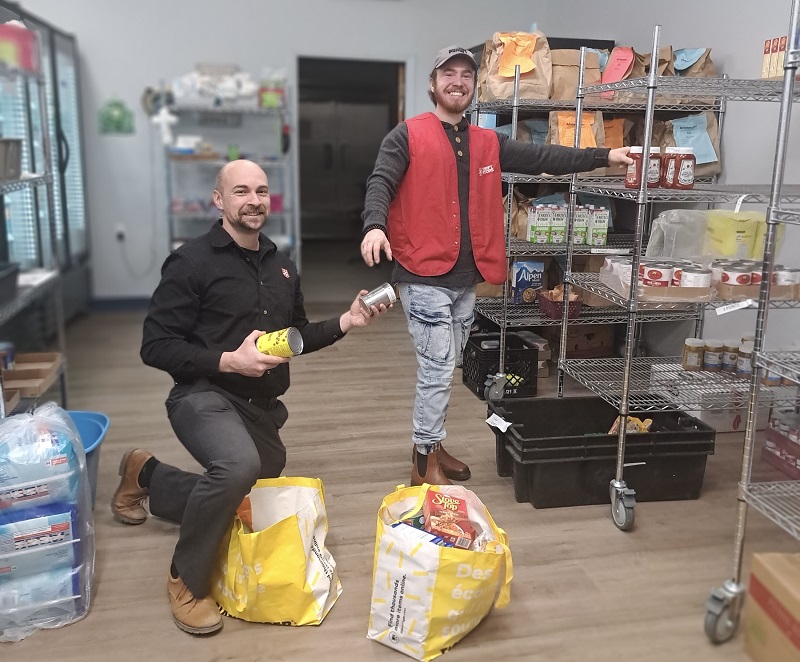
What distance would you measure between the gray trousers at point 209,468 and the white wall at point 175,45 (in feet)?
11.9

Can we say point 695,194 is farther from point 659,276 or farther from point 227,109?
point 227,109

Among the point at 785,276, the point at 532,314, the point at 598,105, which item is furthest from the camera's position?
the point at 532,314

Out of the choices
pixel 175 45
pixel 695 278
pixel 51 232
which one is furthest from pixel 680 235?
pixel 175 45

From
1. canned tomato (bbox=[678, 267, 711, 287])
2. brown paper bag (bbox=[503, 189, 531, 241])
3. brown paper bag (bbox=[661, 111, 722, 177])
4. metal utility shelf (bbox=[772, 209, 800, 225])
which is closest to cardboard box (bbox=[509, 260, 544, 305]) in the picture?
brown paper bag (bbox=[503, 189, 531, 241])

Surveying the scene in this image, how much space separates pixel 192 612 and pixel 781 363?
5.50ft

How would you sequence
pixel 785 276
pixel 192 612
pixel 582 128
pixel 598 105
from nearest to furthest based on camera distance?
1. pixel 192 612
2. pixel 785 276
3. pixel 598 105
4. pixel 582 128

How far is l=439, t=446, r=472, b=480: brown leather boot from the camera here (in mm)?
2941

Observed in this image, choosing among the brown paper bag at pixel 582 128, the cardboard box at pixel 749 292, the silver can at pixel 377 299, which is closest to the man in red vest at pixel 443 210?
the silver can at pixel 377 299

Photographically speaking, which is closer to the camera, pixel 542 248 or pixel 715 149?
pixel 715 149

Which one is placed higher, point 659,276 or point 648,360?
point 659,276

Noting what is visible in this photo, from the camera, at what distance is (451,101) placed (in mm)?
2594

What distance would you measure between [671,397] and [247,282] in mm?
1603

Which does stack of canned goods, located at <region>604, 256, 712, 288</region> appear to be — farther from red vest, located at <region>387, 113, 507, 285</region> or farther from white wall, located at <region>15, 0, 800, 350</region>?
white wall, located at <region>15, 0, 800, 350</region>

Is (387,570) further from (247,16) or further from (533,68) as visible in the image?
(247,16)
